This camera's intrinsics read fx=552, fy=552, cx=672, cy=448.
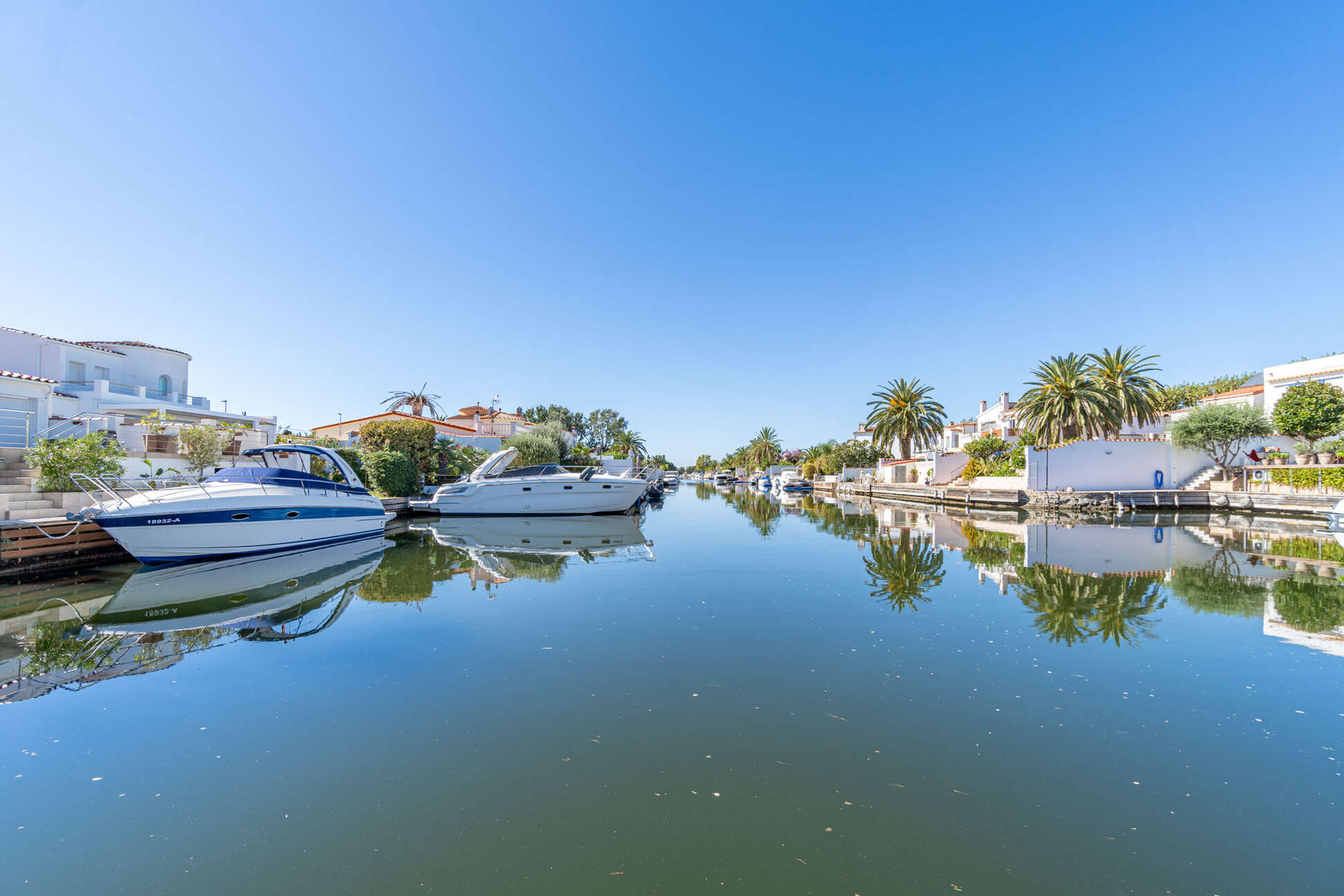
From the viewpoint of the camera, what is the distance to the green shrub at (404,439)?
90.5ft

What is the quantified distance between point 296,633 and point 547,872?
616cm

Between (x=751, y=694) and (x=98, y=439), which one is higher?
(x=98, y=439)

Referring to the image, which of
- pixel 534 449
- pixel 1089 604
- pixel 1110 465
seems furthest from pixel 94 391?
pixel 1110 465

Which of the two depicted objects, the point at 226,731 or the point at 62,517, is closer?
the point at 226,731

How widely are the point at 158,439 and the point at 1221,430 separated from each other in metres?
48.4

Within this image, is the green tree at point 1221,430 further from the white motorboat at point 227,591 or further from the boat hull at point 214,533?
the boat hull at point 214,533

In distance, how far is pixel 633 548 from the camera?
48.2ft

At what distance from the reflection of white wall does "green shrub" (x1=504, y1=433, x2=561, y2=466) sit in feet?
95.4

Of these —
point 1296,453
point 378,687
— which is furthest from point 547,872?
point 1296,453

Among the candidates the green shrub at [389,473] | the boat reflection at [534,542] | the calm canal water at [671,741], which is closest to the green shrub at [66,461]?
the calm canal water at [671,741]

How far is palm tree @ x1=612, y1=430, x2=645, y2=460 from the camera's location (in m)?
70.2

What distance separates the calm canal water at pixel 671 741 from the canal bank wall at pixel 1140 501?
22.7 m

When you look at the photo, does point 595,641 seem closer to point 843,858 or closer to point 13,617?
point 843,858

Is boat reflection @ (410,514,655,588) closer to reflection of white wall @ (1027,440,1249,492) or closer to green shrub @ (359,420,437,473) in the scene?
green shrub @ (359,420,437,473)
